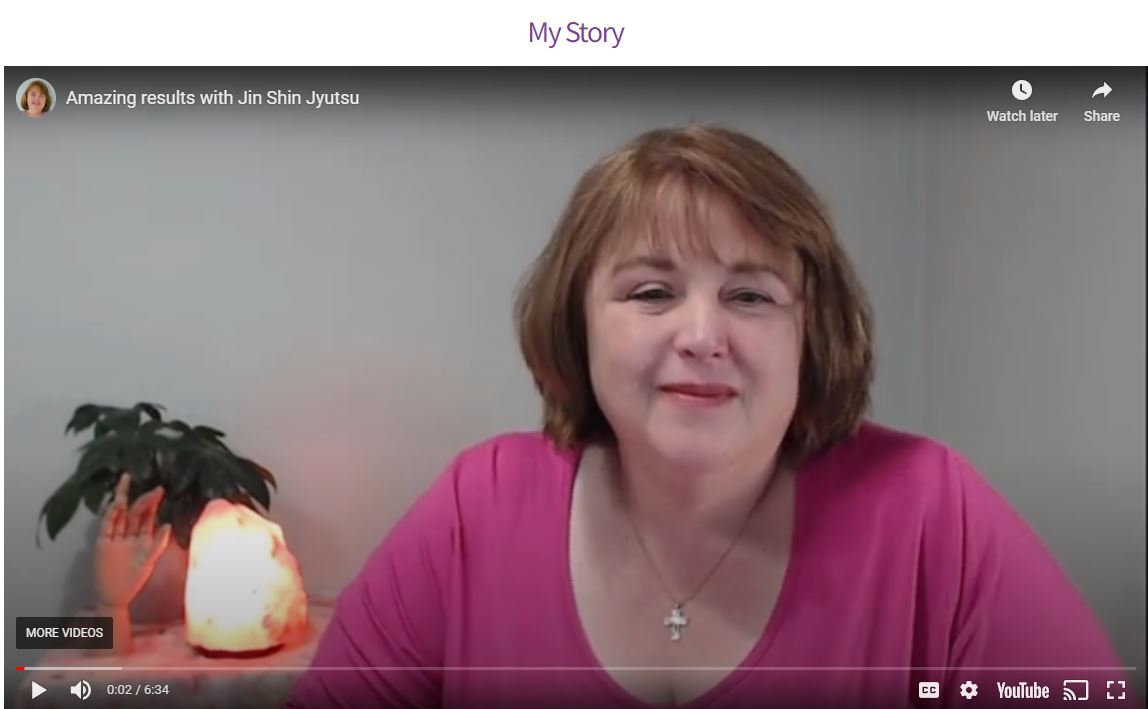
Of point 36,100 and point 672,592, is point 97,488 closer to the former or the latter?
point 36,100

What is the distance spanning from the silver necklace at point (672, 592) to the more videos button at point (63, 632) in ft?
1.61

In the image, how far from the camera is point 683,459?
862mm

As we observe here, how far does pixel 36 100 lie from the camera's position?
0.89 metres

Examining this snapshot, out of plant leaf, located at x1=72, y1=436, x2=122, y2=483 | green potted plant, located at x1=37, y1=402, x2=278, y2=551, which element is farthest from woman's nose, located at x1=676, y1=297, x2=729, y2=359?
plant leaf, located at x1=72, y1=436, x2=122, y2=483

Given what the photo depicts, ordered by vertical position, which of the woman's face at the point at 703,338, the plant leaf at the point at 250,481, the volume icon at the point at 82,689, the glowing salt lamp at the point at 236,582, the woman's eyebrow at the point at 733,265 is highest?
the woman's eyebrow at the point at 733,265

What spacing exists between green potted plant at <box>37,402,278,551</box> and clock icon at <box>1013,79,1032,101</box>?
0.76 m

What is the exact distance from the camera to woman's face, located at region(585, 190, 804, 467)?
0.82 m

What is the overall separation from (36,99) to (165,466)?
35 centimetres

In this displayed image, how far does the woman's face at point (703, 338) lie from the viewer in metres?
0.82

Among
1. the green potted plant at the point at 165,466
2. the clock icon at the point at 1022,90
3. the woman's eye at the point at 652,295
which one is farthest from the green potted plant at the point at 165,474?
the clock icon at the point at 1022,90

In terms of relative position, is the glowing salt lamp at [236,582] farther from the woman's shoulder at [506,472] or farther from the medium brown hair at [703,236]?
the medium brown hair at [703,236]

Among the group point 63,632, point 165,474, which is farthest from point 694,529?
point 63,632

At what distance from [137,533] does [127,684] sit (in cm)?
14
